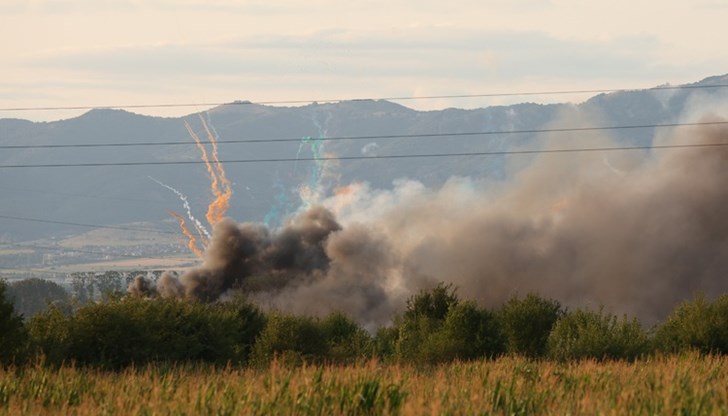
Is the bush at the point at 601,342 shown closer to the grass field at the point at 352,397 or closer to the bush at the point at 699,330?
the bush at the point at 699,330

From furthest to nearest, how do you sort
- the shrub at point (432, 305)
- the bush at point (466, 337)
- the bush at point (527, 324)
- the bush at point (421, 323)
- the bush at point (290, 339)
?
the shrub at point (432, 305) → the bush at point (527, 324) → the bush at point (421, 323) → the bush at point (466, 337) → the bush at point (290, 339)

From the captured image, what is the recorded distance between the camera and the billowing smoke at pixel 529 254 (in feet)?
476

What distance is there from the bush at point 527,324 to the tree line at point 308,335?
0.23 feet

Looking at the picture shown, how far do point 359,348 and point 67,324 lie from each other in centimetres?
2986

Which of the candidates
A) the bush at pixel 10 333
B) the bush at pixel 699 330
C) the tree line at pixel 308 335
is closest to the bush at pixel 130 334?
the tree line at pixel 308 335

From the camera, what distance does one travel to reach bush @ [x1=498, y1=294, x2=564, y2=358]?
80.1 m

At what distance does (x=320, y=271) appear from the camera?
516ft

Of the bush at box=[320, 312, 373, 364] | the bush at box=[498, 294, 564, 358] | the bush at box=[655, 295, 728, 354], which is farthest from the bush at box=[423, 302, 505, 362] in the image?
the bush at box=[655, 295, 728, 354]

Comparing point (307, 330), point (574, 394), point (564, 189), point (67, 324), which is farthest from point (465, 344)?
point (564, 189)

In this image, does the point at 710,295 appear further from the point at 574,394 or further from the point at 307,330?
the point at 574,394

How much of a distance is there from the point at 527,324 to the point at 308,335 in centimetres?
1552

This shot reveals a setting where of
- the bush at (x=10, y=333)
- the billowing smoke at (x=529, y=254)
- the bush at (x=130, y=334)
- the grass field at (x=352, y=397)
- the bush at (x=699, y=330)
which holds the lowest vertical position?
the billowing smoke at (x=529, y=254)

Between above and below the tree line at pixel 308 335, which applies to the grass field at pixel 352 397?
above

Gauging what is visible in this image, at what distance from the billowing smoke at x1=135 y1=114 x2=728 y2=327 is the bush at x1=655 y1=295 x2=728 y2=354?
68713 millimetres
